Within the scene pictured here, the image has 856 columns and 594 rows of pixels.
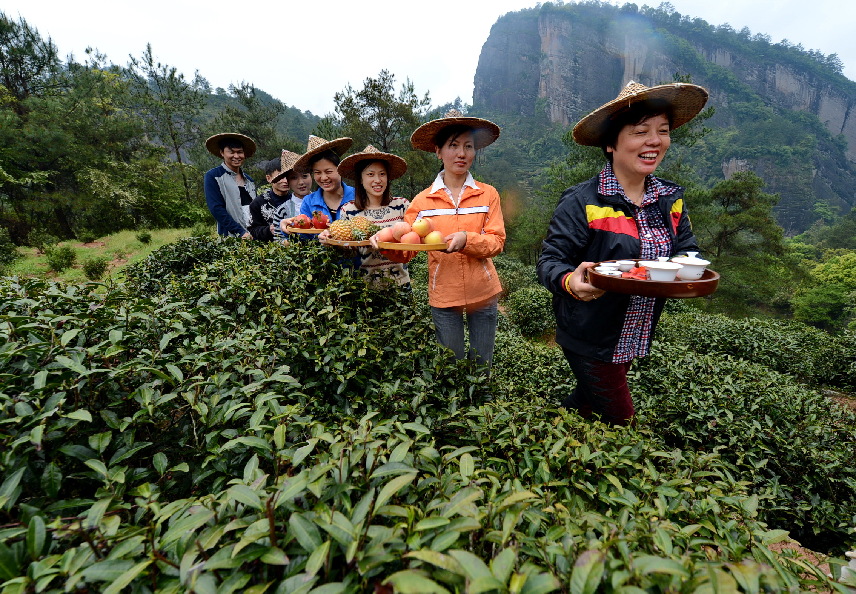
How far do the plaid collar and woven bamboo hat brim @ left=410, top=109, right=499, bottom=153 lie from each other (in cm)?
99

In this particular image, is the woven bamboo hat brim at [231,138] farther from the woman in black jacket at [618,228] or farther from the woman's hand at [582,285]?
the woman's hand at [582,285]

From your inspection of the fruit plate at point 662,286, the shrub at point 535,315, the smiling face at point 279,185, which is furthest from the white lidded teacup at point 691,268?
the shrub at point 535,315

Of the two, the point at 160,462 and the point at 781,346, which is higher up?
the point at 160,462

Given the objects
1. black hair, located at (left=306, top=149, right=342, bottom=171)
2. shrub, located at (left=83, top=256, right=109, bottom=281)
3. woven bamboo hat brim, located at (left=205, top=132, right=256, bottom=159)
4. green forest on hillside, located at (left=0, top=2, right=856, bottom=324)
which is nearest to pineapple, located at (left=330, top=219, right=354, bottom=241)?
black hair, located at (left=306, top=149, right=342, bottom=171)

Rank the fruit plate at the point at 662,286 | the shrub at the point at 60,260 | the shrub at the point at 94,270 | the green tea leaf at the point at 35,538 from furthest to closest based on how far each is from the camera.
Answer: the shrub at the point at 60,260 < the shrub at the point at 94,270 < the fruit plate at the point at 662,286 < the green tea leaf at the point at 35,538

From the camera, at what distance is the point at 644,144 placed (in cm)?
196

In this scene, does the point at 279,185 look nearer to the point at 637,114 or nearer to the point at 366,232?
the point at 366,232

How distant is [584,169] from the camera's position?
629 inches

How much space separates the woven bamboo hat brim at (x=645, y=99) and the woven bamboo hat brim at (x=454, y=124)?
2.48 feet

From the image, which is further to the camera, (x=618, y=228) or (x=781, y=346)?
(x=781, y=346)

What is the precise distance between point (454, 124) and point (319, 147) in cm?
170

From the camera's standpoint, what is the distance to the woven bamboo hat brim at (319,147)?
373cm

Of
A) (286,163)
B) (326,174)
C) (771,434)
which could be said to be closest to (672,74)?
(286,163)

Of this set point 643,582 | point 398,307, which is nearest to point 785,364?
point 398,307
